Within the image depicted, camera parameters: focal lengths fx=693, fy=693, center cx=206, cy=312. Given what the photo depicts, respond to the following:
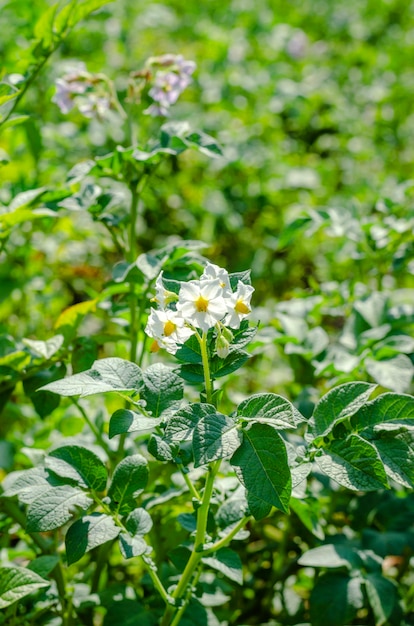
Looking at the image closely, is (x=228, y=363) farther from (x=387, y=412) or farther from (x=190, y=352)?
(x=387, y=412)

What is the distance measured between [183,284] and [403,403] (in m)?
0.33

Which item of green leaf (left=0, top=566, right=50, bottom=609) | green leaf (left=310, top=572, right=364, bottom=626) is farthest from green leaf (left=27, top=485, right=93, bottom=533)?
green leaf (left=310, top=572, right=364, bottom=626)

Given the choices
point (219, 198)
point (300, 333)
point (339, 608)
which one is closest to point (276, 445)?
point (339, 608)

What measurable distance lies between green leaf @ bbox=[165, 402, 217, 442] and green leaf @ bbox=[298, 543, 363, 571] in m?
0.46

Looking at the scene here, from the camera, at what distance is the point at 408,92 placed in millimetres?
3184

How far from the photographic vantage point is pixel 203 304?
0.84m

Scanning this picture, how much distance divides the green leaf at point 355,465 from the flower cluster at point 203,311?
0.19 meters

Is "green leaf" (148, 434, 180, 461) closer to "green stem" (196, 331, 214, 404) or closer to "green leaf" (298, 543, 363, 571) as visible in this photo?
"green stem" (196, 331, 214, 404)

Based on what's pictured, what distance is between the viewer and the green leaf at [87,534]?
0.87m

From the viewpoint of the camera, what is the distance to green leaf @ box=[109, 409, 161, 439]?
2.77 ft

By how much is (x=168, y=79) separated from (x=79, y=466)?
855 millimetres

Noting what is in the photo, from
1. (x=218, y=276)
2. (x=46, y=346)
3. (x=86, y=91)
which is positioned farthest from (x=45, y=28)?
(x=218, y=276)

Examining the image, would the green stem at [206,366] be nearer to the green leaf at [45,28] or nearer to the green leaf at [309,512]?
the green leaf at [309,512]

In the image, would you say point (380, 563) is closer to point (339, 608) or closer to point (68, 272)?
point (339, 608)
